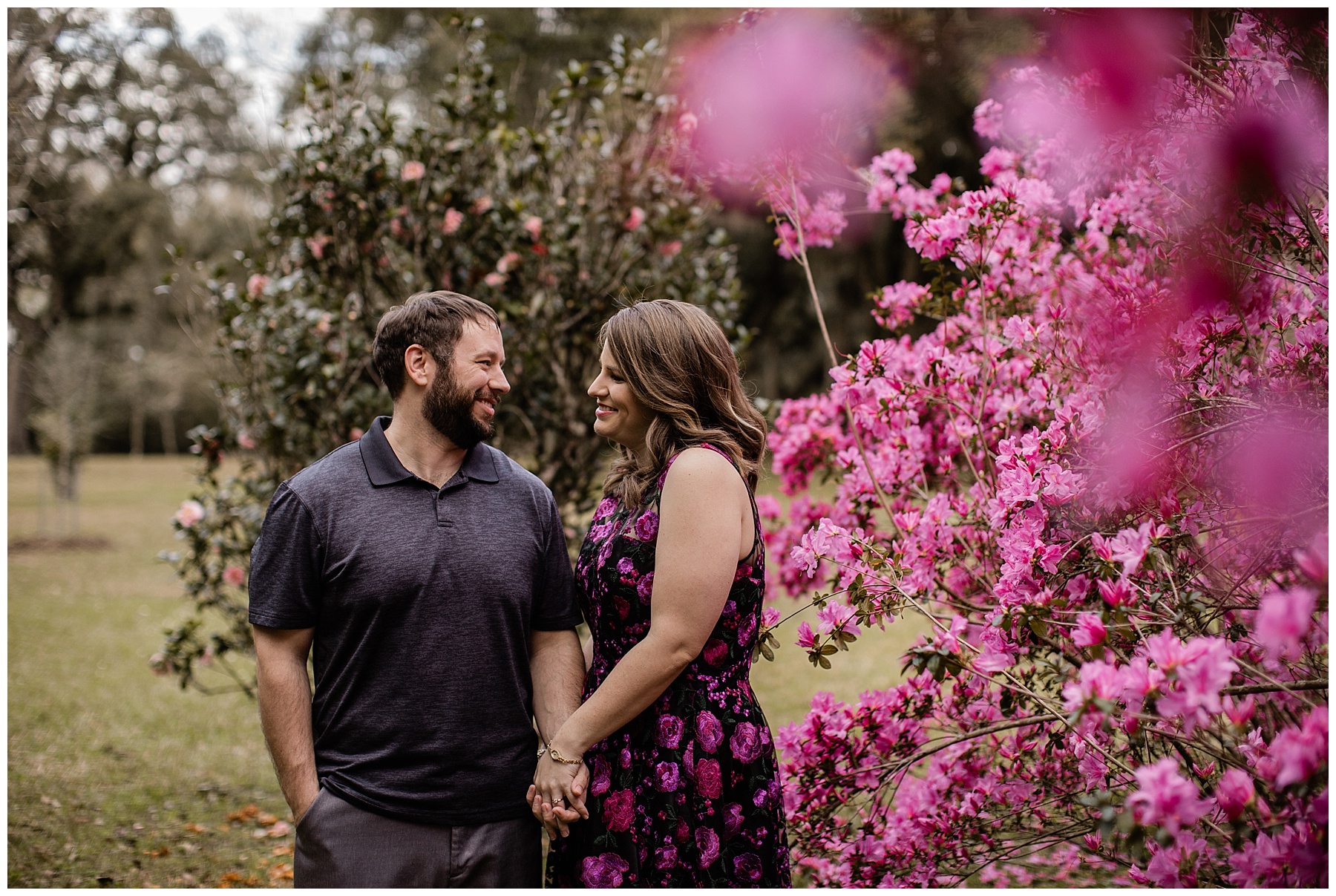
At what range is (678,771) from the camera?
83.2 inches

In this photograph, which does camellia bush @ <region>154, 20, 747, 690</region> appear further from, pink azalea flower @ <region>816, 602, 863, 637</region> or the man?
pink azalea flower @ <region>816, 602, 863, 637</region>

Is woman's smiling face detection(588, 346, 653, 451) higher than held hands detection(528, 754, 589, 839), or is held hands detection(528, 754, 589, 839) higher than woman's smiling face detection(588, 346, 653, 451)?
woman's smiling face detection(588, 346, 653, 451)

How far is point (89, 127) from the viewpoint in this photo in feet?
70.7

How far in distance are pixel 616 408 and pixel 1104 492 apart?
1.18 m

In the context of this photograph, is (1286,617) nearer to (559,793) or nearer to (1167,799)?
(1167,799)

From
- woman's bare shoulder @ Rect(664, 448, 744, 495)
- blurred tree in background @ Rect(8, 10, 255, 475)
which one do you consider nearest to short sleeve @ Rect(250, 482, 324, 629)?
woman's bare shoulder @ Rect(664, 448, 744, 495)

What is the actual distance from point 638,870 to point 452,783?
47 centimetres

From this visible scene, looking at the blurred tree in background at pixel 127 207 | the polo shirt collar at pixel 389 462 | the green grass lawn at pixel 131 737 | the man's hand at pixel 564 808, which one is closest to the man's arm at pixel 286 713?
the polo shirt collar at pixel 389 462

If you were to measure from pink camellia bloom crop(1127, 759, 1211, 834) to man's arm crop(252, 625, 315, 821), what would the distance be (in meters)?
1.71

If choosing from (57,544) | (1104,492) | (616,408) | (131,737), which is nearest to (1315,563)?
(1104,492)

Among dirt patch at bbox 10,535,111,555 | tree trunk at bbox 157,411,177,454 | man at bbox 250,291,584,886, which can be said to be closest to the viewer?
man at bbox 250,291,584,886

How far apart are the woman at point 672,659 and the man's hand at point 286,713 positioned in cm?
53

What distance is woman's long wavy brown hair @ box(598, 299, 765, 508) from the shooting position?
2.16 meters

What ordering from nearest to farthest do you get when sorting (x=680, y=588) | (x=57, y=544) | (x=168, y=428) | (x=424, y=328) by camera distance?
(x=680, y=588) → (x=424, y=328) → (x=57, y=544) → (x=168, y=428)
